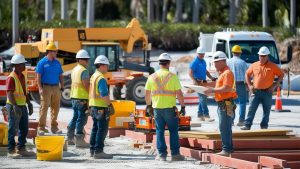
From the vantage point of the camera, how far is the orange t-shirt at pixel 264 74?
2214cm

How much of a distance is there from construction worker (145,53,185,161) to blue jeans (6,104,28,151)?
244 cm

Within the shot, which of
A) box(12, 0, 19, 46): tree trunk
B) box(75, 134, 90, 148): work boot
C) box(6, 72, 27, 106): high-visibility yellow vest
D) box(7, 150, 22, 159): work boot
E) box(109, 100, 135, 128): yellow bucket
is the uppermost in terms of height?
box(12, 0, 19, 46): tree trunk

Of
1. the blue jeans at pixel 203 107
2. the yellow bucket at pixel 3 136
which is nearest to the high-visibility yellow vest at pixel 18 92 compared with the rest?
the yellow bucket at pixel 3 136

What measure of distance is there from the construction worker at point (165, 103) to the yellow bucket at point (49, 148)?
181 centimetres

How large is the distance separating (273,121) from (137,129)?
5.71 m

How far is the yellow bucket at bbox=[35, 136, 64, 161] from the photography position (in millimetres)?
18422

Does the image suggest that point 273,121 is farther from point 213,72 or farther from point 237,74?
point 213,72

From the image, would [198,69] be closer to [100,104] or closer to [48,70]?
[48,70]

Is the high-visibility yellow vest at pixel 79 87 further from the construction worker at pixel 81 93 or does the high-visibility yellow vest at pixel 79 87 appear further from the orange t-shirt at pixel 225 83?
the orange t-shirt at pixel 225 83

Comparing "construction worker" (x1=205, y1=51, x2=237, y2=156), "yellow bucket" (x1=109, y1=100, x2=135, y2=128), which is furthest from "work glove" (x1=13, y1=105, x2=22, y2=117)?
"yellow bucket" (x1=109, y1=100, x2=135, y2=128)

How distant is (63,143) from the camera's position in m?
18.6

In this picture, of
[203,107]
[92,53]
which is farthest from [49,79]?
[92,53]

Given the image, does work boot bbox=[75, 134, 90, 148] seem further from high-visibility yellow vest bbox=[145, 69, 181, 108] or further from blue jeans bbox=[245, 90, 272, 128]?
blue jeans bbox=[245, 90, 272, 128]

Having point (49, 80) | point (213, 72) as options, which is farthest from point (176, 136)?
point (213, 72)
